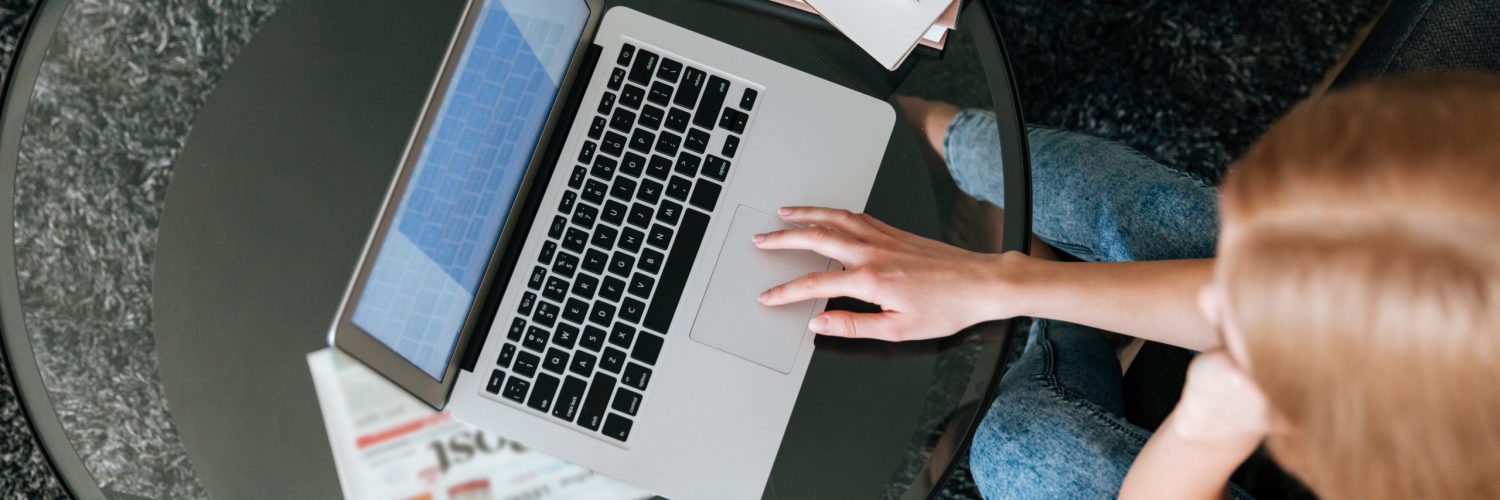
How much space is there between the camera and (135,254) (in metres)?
0.84

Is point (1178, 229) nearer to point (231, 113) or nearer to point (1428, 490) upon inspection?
point (1428, 490)

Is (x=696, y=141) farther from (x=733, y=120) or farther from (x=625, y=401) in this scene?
(x=625, y=401)

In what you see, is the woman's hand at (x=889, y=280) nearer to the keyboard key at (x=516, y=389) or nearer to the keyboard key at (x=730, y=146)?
the keyboard key at (x=730, y=146)

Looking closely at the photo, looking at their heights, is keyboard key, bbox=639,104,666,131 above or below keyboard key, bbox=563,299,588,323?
above

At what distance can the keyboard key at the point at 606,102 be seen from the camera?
78cm

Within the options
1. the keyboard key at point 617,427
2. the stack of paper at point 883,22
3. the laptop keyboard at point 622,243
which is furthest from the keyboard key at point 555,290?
the stack of paper at point 883,22

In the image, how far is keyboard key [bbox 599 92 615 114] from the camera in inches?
30.9

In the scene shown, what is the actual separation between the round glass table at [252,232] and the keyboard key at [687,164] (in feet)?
0.39

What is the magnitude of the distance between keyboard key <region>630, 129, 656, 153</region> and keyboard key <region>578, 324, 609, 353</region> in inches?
6.6

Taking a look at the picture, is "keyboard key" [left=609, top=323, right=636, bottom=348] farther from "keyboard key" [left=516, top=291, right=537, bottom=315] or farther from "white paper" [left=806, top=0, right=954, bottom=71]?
"white paper" [left=806, top=0, right=954, bottom=71]

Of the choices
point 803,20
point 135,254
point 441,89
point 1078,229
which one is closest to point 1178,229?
point 1078,229

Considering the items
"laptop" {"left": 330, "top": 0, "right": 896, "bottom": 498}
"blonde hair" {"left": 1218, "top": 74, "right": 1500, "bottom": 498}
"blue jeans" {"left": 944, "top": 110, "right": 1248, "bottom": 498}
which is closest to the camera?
"blonde hair" {"left": 1218, "top": 74, "right": 1500, "bottom": 498}

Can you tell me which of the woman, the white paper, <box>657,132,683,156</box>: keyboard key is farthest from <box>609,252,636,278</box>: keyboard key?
the woman

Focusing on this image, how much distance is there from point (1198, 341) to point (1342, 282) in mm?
416
